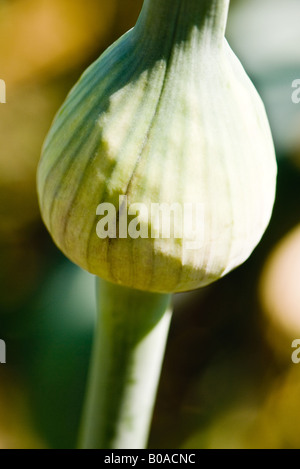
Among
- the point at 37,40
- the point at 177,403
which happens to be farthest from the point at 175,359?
the point at 37,40

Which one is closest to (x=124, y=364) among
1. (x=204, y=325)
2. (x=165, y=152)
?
(x=165, y=152)

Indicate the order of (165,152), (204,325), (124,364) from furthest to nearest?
(204,325), (124,364), (165,152)

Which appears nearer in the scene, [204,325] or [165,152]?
[165,152]

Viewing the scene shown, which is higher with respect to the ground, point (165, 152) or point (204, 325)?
point (204, 325)

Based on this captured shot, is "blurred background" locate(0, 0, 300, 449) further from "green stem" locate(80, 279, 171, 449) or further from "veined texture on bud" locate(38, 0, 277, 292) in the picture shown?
"veined texture on bud" locate(38, 0, 277, 292)

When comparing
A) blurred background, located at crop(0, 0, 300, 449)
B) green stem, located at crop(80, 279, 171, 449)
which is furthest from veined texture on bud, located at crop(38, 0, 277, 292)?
blurred background, located at crop(0, 0, 300, 449)

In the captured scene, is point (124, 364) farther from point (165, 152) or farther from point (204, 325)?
point (204, 325)

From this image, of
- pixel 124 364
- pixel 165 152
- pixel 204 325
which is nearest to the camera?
pixel 165 152
